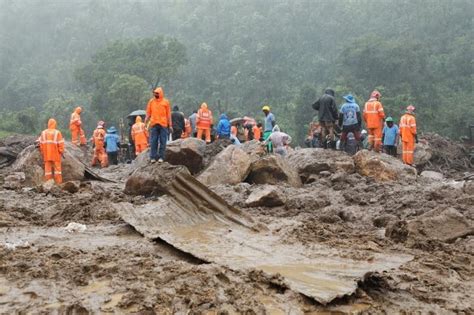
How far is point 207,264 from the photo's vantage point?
4637mm

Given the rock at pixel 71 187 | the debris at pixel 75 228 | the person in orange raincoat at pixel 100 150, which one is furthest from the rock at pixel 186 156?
the person in orange raincoat at pixel 100 150

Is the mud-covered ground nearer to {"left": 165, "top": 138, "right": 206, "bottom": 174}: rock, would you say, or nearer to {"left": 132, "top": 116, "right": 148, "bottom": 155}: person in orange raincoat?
{"left": 165, "top": 138, "right": 206, "bottom": 174}: rock

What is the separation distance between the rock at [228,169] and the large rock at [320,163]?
3.81 feet

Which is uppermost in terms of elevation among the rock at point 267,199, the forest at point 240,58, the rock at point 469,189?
the forest at point 240,58

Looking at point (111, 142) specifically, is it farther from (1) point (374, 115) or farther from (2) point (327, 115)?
(1) point (374, 115)

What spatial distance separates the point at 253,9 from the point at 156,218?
56.0 meters

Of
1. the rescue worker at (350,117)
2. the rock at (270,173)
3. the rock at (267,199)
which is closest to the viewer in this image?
the rock at (267,199)

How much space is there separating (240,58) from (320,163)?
124ft

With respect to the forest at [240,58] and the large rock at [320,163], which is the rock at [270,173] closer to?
the large rock at [320,163]

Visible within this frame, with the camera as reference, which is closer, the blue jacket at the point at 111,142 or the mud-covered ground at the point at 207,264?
the mud-covered ground at the point at 207,264

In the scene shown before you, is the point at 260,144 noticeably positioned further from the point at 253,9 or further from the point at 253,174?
the point at 253,9

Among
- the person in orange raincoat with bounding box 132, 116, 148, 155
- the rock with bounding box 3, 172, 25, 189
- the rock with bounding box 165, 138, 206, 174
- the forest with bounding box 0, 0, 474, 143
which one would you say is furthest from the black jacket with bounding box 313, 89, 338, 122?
the forest with bounding box 0, 0, 474, 143

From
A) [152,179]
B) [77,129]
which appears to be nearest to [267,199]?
[152,179]

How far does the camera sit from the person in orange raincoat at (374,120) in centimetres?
1319
